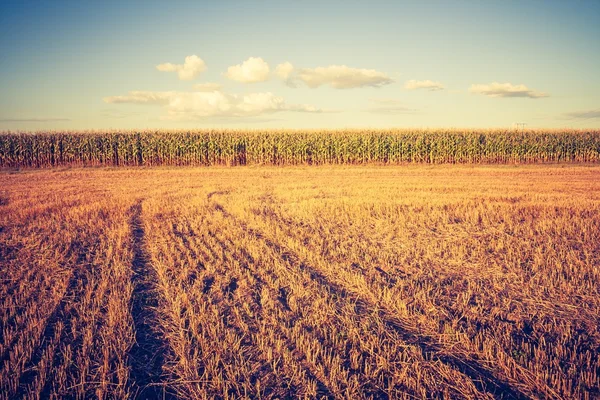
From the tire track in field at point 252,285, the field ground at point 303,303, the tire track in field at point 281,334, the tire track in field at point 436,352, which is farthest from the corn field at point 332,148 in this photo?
the tire track in field at point 436,352

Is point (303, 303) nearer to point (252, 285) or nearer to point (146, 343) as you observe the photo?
point (252, 285)

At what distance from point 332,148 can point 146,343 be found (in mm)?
28452

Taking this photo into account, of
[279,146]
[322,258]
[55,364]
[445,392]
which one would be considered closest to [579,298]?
[445,392]

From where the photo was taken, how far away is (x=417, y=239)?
9250 mm

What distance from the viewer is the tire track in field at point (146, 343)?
385 centimetres

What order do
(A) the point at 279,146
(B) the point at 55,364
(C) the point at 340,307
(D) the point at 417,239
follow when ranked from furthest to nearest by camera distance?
(A) the point at 279,146
(D) the point at 417,239
(C) the point at 340,307
(B) the point at 55,364

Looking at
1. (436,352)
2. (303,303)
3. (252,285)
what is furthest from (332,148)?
(436,352)

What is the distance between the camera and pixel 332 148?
32062 millimetres

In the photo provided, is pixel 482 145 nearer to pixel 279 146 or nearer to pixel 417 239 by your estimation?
pixel 279 146

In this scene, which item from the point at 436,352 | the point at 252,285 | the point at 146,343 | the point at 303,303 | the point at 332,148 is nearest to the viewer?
the point at 436,352

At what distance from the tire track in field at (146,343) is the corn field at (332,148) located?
82.1ft

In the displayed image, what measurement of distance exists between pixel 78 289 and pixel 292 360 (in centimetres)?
411

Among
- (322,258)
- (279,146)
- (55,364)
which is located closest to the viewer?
(55,364)

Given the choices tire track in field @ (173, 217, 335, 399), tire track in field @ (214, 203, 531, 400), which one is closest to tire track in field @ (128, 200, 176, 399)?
tire track in field @ (173, 217, 335, 399)
